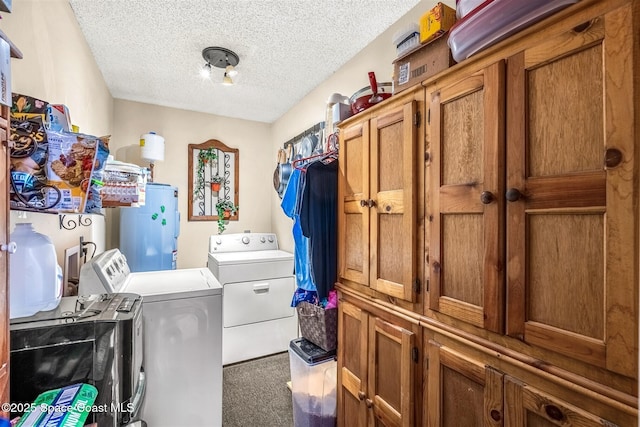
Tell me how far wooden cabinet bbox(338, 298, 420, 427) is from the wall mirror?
2.47 metres

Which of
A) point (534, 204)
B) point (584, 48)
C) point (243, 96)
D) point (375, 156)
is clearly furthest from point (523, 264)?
point (243, 96)

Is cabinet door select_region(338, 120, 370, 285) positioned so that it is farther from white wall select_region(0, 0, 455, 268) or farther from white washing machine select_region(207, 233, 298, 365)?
white washing machine select_region(207, 233, 298, 365)

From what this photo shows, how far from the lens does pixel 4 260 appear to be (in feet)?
2.19

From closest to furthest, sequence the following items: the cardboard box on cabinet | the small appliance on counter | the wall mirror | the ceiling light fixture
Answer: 1. the small appliance on counter
2. the cardboard box on cabinet
3. the ceiling light fixture
4. the wall mirror

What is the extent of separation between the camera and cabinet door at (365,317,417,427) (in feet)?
3.94

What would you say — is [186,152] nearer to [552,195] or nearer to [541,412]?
[552,195]

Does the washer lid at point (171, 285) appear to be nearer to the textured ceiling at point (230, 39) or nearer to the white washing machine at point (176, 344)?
the white washing machine at point (176, 344)

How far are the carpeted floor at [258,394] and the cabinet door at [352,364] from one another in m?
0.65

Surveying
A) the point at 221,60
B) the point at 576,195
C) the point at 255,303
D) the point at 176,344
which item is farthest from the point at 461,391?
the point at 221,60

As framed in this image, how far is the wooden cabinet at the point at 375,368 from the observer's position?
1208 mm

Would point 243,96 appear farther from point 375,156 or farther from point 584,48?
point 584,48

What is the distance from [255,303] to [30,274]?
2051 mm

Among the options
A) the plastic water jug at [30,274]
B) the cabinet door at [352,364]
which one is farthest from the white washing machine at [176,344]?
the cabinet door at [352,364]

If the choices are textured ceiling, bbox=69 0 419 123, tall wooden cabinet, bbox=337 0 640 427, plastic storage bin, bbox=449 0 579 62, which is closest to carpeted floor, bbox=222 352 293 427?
tall wooden cabinet, bbox=337 0 640 427
